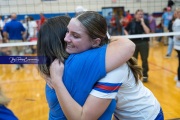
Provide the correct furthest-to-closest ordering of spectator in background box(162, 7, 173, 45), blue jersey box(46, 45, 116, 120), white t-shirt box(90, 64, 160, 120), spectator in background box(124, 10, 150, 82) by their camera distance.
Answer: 1. spectator in background box(162, 7, 173, 45)
2. spectator in background box(124, 10, 150, 82)
3. white t-shirt box(90, 64, 160, 120)
4. blue jersey box(46, 45, 116, 120)

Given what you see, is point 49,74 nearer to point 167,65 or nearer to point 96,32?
point 96,32

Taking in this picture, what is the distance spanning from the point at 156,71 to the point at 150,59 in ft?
5.18

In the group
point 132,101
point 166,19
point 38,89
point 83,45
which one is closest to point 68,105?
point 83,45

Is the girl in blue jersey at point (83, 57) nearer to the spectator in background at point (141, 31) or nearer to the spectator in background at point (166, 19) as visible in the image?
the spectator in background at point (141, 31)

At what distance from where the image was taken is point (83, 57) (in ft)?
3.02

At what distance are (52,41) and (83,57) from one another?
16cm

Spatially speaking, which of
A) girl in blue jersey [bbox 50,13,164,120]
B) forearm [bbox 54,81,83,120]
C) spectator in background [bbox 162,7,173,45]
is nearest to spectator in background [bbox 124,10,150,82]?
girl in blue jersey [bbox 50,13,164,120]

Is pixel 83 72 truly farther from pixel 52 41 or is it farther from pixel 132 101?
pixel 132 101

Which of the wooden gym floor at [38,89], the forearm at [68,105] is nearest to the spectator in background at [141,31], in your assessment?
the wooden gym floor at [38,89]

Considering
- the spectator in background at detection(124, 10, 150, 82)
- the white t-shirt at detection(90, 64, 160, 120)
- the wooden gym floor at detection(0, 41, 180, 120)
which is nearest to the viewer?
the white t-shirt at detection(90, 64, 160, 120)

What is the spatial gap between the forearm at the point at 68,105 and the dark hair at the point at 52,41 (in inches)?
5.3

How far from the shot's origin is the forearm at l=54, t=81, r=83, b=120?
3.02 ft

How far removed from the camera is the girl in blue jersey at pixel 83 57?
91 cm

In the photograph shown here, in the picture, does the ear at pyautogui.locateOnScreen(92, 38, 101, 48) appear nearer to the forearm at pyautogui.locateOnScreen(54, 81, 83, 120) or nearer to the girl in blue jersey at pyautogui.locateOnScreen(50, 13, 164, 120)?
the girl in blue jersey at pyautogui.locateOnScreen(50, 13, 164, 120)
